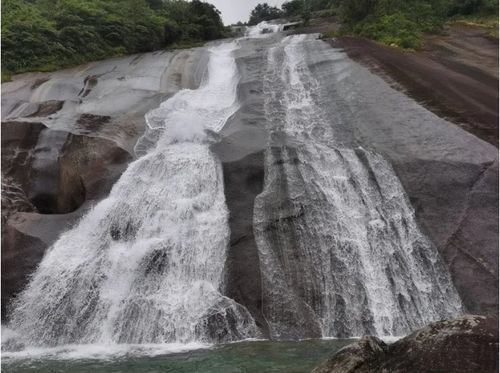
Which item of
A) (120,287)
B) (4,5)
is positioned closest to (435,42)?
(120,287)

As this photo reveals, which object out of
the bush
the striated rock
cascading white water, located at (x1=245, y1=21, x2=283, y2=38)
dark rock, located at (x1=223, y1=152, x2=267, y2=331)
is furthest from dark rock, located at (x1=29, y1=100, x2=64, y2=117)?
cascading white water, located at (x1=245, y1=21, x2=283, y2=38)

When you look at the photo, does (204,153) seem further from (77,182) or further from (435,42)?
(435,42)

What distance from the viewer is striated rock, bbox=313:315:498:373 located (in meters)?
5.62

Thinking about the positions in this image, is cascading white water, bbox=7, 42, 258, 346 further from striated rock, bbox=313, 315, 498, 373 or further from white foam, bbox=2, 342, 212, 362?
striated rock, bbox=313, 315, 498, 373

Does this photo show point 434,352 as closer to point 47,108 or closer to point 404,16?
point 47,108

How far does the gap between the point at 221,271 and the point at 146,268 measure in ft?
6.19

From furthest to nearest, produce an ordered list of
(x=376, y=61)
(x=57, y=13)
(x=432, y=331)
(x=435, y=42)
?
(x=57, y=13) < (x=435, y=42) < (x=376, y=61) < (x=432, y=331)

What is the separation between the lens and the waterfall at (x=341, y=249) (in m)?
11.6

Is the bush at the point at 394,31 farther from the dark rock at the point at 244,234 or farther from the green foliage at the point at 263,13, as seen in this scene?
the green foliage at the point at 263,13

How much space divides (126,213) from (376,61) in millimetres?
13233

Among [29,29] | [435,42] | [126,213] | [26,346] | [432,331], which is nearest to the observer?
[432,331]

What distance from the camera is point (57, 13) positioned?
31.4 m

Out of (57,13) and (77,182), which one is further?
(57,13)

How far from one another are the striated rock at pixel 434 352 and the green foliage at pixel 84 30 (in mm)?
25580
